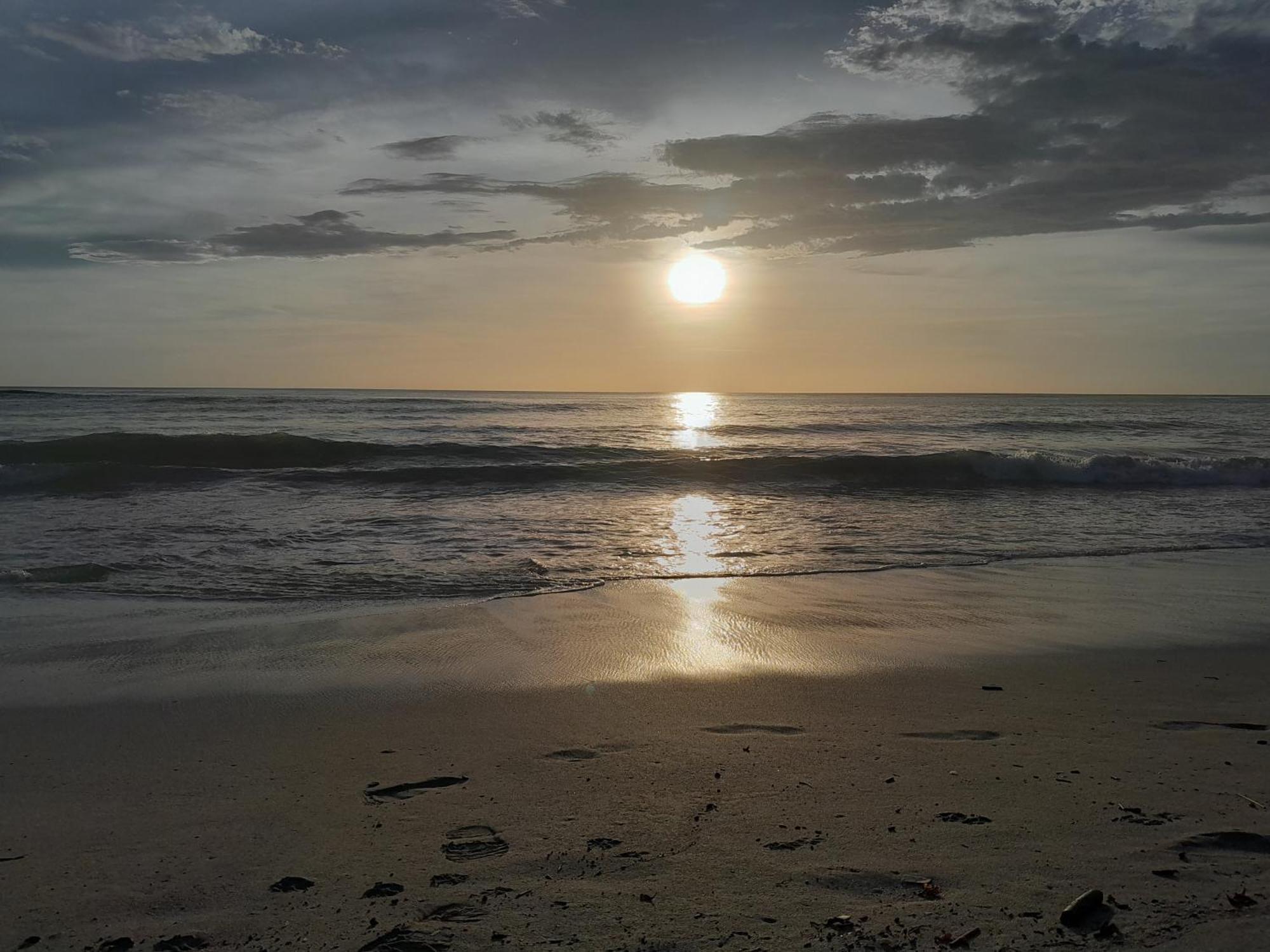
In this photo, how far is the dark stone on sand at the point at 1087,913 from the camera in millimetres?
2359

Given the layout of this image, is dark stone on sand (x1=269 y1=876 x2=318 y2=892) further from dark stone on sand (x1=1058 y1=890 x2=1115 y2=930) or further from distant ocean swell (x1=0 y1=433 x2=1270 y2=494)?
distant ocean swell (x1=0 y1=433 x2=1270 y2=494)

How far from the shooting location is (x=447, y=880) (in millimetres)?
2658

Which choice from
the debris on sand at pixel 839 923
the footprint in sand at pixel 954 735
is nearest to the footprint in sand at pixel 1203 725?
the footprint in sand at pixel 954 735

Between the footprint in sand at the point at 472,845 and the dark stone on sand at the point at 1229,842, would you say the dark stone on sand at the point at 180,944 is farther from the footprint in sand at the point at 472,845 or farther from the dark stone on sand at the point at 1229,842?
the dark stone on sand at the point at 1229,842

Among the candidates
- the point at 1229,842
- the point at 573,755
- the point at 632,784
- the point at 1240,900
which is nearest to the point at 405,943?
the point at 632,784

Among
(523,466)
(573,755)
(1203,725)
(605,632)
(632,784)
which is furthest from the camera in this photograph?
(523,466)

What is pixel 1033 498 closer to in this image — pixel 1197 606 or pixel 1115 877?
pixel 1197 606

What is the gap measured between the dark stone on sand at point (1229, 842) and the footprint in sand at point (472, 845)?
86.8 inches

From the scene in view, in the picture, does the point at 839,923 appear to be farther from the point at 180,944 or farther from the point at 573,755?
the point at 180,944

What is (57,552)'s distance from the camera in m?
9.02

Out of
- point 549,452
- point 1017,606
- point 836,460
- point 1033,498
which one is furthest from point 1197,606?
point 549,452

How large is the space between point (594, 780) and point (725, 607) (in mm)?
3707

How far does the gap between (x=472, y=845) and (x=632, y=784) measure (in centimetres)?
74

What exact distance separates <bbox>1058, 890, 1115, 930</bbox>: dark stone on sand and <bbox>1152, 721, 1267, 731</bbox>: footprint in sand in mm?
2034
